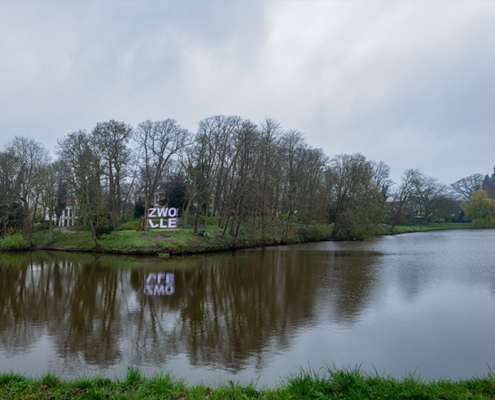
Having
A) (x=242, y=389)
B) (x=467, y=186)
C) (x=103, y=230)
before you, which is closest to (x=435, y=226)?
(x=467, y=186)

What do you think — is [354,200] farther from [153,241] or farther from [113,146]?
[113,146]

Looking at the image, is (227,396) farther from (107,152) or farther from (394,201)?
(394,201)

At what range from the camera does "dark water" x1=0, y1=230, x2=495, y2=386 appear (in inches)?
227

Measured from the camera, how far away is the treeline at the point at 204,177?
2742 centimetres

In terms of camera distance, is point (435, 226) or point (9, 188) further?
point (435, 226)

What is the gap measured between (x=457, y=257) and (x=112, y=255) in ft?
79.5

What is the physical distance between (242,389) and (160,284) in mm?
9535

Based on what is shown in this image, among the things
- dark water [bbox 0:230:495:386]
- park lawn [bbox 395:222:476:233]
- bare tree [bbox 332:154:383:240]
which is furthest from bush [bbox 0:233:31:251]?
park lawn [bbox 395:222:476:233]

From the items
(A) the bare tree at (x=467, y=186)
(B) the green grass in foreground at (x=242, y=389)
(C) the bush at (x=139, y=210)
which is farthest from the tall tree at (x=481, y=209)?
(B) the green grass in foreground at (x=242, y=389)

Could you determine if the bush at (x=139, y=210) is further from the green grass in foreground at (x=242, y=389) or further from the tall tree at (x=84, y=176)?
the green grass in foreground at (x=242, y=389)

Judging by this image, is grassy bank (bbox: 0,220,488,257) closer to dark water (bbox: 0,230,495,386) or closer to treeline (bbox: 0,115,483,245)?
treeline (bbox: 0,115,483,245)

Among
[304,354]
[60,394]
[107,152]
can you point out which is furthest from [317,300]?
[107,152]

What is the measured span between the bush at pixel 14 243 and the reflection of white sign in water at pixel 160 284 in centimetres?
1986

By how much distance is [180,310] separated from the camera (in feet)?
30.3
